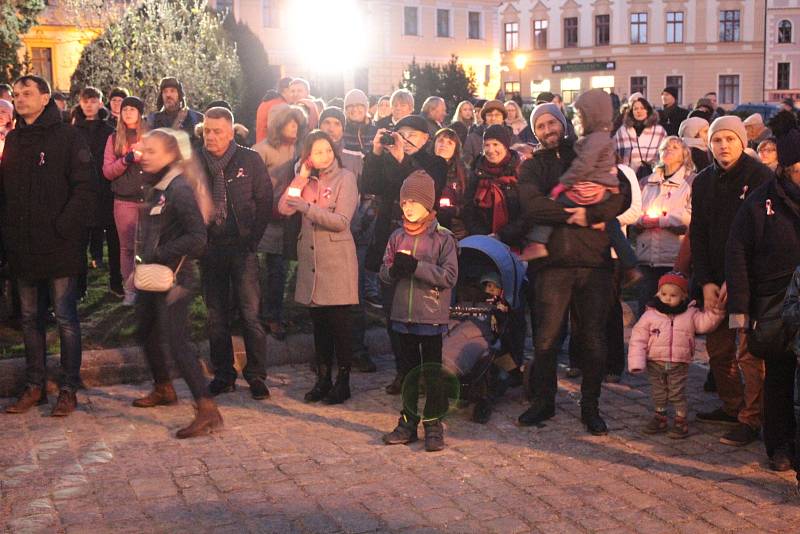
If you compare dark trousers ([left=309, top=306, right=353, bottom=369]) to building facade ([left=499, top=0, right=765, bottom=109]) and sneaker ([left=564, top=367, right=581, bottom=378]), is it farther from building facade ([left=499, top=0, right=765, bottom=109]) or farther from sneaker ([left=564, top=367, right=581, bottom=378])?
building facade ([left=499, top=0, right=765, bottom=109])

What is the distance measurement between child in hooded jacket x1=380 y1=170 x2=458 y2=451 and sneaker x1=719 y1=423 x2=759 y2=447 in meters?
1.82

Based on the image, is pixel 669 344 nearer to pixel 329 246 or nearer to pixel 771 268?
pixel 771 268

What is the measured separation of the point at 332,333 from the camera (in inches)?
314

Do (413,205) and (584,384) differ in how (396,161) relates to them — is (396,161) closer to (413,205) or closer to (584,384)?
(413,205)

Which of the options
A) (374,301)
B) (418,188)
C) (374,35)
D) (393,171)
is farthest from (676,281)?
(374,35)

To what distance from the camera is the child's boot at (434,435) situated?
673 centimetres

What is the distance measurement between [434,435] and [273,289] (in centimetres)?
317

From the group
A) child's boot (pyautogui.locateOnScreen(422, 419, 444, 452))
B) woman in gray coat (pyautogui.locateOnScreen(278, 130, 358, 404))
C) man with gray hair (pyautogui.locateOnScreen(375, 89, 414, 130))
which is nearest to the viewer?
child's boot (pyautogui.locateOnScreen(422, 419, 444, 452))

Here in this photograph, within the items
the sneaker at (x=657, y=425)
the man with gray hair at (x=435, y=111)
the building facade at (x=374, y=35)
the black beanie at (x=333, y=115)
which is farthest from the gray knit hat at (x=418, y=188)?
the building facade at (x=374, y=35)

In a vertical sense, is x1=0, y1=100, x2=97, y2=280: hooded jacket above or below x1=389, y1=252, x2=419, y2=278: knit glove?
above

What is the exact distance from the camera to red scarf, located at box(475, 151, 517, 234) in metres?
8.37

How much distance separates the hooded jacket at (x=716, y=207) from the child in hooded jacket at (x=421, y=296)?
167 cm

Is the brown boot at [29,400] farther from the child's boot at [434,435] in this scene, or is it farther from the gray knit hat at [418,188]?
the gray knit hat at [418,188]

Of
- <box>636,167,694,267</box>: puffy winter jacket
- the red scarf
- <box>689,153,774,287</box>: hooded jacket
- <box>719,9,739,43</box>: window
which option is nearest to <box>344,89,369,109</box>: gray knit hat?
the red scarf
